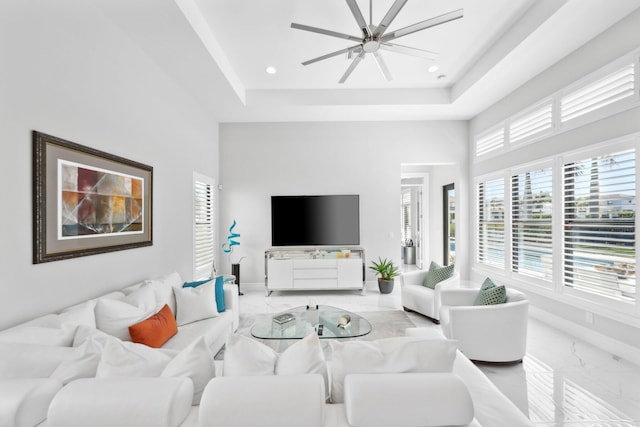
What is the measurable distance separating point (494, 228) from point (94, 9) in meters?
5.55

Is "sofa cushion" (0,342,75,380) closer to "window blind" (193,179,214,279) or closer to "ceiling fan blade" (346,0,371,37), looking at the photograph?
"ceiling fan blade" (346,0,371,37)

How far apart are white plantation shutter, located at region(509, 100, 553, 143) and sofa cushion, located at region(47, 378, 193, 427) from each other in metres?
4.53

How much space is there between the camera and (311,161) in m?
5.59

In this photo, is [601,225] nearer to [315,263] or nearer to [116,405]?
[315,263]

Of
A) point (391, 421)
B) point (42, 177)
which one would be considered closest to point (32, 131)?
point (42, 177)

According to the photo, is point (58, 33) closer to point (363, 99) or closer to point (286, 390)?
point (286, 390)

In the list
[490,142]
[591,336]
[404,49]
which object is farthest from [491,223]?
[404,49]

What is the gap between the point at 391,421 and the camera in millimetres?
1109

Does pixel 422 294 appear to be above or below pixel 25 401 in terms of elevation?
below

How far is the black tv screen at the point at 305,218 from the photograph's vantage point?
5.50 meters

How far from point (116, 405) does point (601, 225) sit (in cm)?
404

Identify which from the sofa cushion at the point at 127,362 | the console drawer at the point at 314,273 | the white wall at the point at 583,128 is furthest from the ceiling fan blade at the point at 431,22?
the console drawer at the point at 314,273

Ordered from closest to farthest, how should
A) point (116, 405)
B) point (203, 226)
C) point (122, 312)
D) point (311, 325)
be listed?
point (116, 405) < point (122, 312) < point (311, 325) < point (203, 226)

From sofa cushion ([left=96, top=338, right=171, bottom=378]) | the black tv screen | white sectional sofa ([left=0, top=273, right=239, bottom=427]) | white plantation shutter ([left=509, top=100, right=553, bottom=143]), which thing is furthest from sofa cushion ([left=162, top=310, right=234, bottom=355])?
white plantation shutter ([left=509, top=100, right=553, bottom=143])
